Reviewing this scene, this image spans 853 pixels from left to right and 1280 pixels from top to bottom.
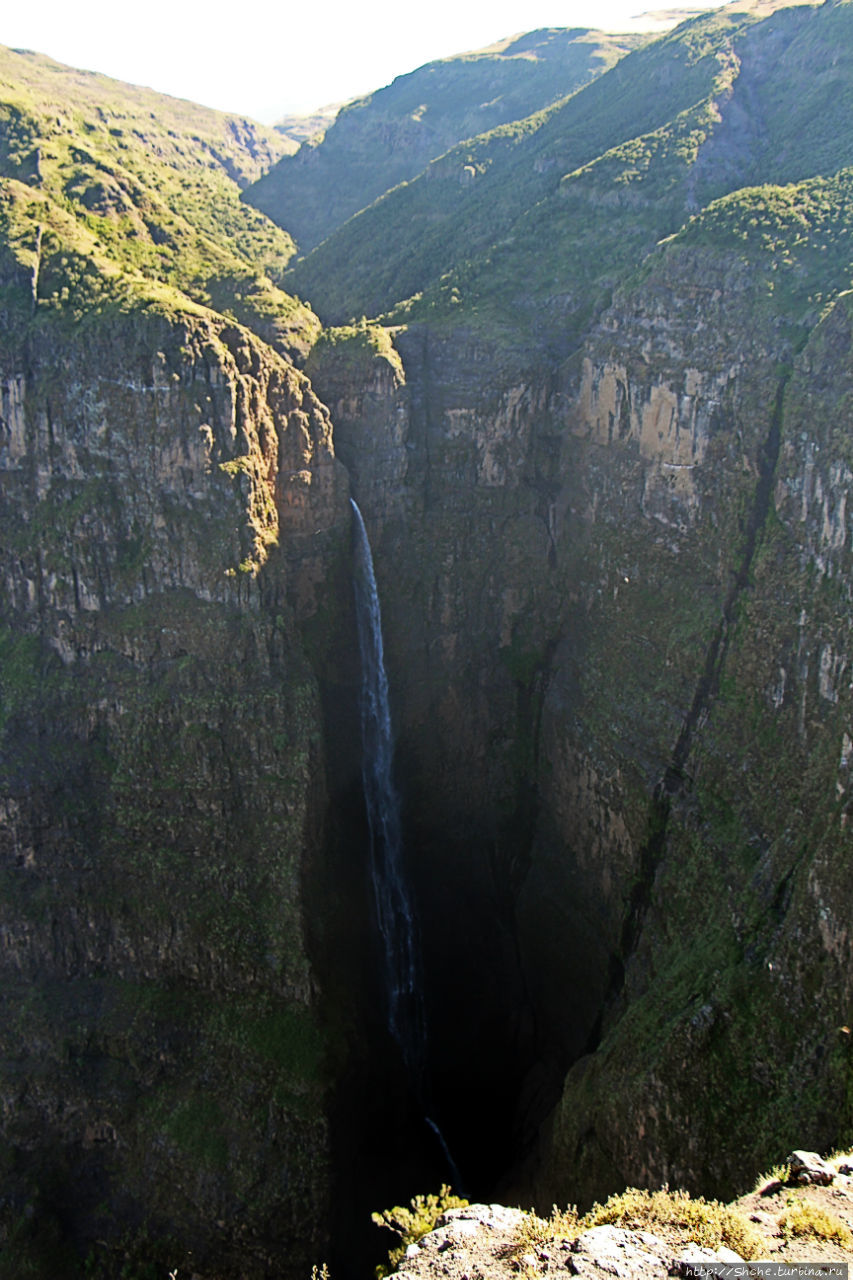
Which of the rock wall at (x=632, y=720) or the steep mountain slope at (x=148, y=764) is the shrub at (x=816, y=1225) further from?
the steep mountain slope at (x=148, y=764)

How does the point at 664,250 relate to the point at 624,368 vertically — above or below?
above

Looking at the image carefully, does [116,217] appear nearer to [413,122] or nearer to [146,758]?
[146,758]

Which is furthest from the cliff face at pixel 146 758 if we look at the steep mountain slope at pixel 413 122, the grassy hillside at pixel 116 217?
the steep mountain slope at pixel 413 122

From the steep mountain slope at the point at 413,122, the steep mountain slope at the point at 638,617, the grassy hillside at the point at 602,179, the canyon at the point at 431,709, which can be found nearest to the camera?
the steep mountain slope at the point at 638,617

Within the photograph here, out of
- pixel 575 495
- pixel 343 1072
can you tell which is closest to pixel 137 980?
pixel 343 1072

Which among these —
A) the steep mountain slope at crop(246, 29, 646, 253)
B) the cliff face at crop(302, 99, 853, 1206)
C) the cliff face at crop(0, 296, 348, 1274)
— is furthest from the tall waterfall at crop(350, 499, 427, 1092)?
the steep mountain slope at crop(246, 29, 646, 253)

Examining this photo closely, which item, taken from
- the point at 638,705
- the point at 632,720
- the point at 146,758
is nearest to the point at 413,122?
the point at 638,705

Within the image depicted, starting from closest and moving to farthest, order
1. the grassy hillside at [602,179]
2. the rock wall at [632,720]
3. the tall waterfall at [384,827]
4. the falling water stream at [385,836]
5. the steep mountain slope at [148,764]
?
the rock wall at [632,720]
the steep mountain slope at [148,764]
the falling water stream at [385,836]
the tall waterfall at [384,827]
the grassy hillside at [602,179]

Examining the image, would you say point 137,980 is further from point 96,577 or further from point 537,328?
point 537,328
